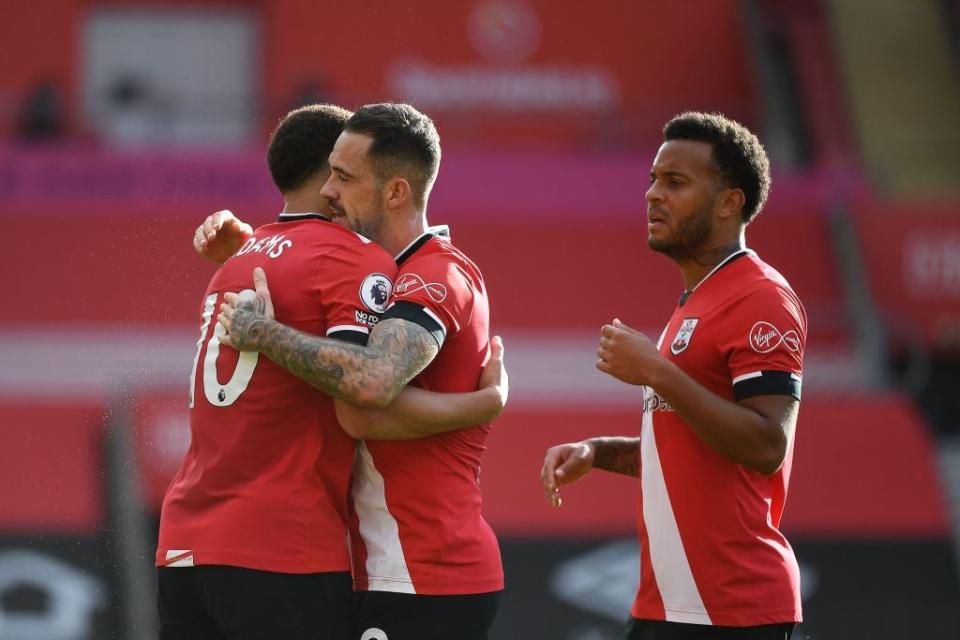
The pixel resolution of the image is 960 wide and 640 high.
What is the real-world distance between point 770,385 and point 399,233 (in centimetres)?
113

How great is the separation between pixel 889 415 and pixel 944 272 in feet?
10.2

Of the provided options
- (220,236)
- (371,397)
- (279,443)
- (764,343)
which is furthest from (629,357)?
(220,236)

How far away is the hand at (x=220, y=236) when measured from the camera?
4301mm

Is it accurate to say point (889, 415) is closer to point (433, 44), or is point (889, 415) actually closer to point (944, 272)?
point (944, 272)

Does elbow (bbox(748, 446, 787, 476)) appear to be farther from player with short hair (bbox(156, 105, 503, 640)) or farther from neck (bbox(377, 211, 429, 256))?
neck (bbox(377, 211, 429, 256))

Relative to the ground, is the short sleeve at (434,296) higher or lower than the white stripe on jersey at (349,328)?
higher

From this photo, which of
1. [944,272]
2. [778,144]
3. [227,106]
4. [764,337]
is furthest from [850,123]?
[764,337]

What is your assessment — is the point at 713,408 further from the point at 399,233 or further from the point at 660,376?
the point at 399,233

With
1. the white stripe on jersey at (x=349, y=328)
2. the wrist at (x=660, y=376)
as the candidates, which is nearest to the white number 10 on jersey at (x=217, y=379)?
the white stripe on jersey at (x=349, y=328)

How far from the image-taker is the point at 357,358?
134 inches

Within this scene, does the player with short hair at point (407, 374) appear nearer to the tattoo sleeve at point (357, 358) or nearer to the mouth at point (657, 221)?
the tattoo sleeve at point (357, 358)

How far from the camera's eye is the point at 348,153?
3730 millimetres

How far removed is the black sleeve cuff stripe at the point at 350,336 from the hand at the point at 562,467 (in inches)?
28.8

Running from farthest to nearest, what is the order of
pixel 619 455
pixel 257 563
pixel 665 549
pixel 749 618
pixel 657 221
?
pixel 619 455 < pixel 657 221 < pixel 665 549 < pixel 749 618 < pixel 257 563
